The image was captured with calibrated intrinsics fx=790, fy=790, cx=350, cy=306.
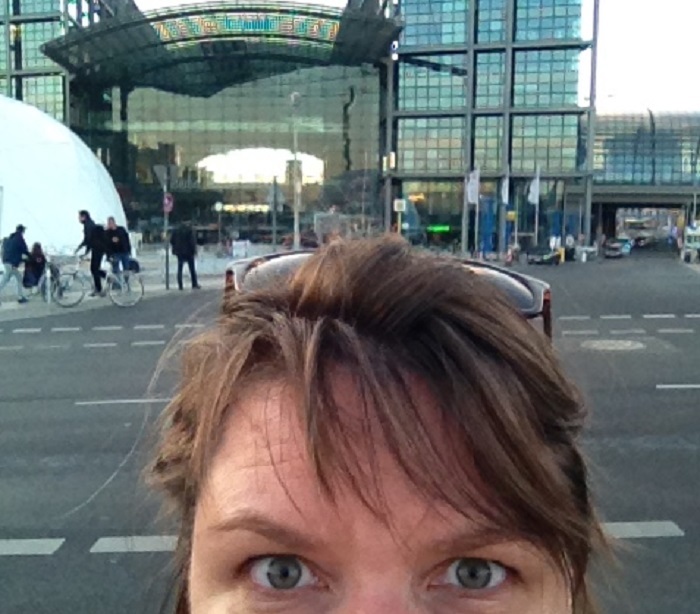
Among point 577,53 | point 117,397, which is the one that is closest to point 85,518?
point 117,397

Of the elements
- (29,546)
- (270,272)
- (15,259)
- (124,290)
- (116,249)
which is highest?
(270,272)

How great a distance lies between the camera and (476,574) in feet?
3.00

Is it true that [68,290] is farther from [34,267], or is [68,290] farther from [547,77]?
[547,77]

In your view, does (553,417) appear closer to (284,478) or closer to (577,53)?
(284,478)

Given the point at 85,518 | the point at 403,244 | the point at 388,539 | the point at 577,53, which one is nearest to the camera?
the point at 388,539

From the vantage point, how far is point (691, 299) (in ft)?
60.4

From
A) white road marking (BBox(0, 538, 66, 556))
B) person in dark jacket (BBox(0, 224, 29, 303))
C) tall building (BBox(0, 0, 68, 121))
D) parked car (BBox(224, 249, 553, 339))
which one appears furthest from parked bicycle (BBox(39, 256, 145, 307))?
tall building (BBox(0, 0, 68, 121))

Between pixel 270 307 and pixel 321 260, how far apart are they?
105 mm

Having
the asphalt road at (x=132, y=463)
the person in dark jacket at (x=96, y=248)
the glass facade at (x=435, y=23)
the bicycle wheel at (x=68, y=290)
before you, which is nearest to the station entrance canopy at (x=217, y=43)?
the glass facade at (x=435, y=23)

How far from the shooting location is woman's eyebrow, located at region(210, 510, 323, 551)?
891 millimetres

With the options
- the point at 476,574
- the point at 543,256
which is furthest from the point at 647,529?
the point at 543,256

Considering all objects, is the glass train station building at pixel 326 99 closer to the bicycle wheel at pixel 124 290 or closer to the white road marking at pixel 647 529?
the bicycle wheel at pixel 124 290

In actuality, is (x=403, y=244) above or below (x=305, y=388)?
above

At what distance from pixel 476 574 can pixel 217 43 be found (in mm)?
56070
